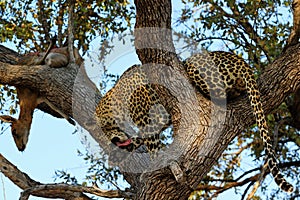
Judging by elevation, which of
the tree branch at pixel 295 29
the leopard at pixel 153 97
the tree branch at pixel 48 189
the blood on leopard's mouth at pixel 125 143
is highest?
the tree branch at pixel 295 29

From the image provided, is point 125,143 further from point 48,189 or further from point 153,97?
point 48,189

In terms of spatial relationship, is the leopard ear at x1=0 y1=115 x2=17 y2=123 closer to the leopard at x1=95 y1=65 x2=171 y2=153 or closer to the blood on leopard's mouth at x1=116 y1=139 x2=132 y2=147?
the leopard at x1=95 y1=65 x2=171 y2=153

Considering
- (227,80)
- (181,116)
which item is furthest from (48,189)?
(227,80)

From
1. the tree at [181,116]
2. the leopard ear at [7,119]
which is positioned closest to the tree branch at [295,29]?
the tree at [181,116]

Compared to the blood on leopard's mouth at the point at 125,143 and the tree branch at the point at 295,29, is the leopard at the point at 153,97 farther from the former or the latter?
the tree branch at the point at 295,29

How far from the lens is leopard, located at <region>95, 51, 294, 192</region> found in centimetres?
614

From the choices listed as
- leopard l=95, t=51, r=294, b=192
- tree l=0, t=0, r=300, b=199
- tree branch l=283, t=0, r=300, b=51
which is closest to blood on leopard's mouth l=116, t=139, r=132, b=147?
leopard l=95, t=51, r=294, b=192

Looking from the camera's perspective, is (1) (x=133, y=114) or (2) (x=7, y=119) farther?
(2) (x=7, y=119)

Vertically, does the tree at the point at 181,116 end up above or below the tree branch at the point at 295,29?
below

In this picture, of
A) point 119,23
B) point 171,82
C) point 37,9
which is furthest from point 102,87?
point 171,82

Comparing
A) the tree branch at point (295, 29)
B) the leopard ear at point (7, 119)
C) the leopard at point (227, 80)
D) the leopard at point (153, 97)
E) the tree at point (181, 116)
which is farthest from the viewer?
the leopard ear at point (7, 119)

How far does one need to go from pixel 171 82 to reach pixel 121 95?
5.83 feet

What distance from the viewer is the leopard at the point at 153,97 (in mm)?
6137

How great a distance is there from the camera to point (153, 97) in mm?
7203
